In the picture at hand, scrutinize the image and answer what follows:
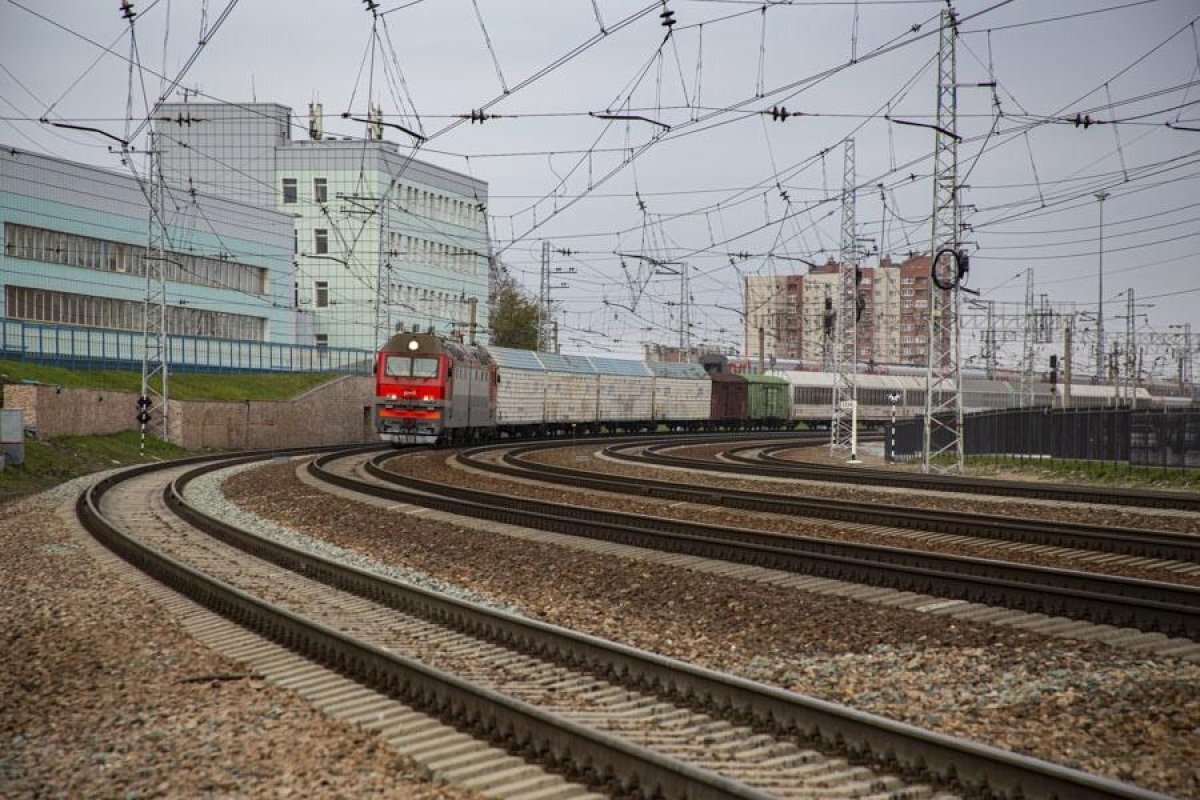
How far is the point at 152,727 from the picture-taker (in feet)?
24.2

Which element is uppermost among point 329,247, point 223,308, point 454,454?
point 329,247

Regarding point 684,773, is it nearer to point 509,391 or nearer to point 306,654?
point 306,654

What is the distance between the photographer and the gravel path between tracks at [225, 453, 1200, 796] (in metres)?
7.02

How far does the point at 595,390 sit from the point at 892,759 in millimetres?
53349

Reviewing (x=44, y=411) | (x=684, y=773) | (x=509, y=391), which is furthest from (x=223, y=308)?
(x=684, y=773)

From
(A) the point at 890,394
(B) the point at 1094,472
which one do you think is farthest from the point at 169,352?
(A) the point at 890,394

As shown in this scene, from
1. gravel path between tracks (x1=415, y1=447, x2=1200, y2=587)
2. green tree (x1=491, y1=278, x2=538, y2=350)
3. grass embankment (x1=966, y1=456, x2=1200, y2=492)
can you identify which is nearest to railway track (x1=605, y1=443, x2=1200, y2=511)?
gravel path between tracks (x1=415, y1=447, x2=1200, y2=587)

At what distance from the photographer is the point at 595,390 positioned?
A: 59.6 meters

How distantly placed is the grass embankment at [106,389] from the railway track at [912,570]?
1355 cm

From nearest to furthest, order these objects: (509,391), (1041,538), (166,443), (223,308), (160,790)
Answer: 1. (160,790)
2. (1041,538)
3. (166,443)
4. (509,391)
5. (223,308)

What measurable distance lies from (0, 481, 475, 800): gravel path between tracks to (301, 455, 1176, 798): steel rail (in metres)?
1.98

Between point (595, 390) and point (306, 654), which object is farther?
point (595, 390)

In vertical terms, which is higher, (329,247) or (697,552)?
(329,247)

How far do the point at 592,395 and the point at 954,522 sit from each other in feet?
137
